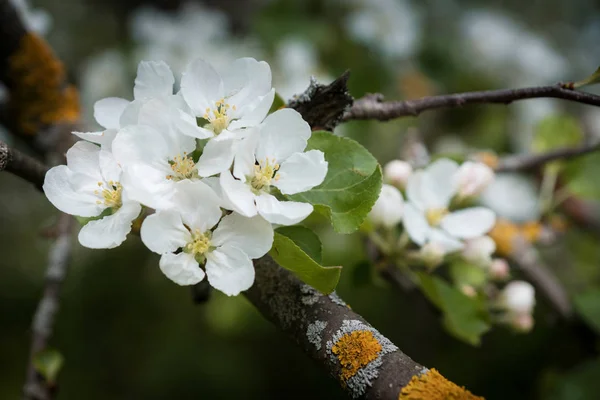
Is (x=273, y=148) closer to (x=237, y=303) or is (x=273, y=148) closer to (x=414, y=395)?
(x=414, y=395)

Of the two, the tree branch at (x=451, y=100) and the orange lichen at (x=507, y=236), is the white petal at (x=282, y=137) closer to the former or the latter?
the tree branch at (x=451, y=100)

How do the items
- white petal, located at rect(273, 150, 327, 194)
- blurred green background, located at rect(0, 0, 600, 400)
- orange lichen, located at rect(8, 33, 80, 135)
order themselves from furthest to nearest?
1. blurred green background, located at rect(0, 0, 600, 400)
2. orange lichen, located at rect(8, 33, 80, 135)
3. white petal, located at rect(273, 150, 327, 194)

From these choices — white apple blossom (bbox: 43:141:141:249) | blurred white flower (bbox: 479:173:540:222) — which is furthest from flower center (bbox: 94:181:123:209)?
blurred white flower (bbox: 479:173:540:222)

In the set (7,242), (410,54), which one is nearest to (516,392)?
(410,54)

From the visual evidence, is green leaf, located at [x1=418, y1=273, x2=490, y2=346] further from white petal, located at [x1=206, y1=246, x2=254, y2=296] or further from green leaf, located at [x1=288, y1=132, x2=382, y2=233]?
white petal, located at [x1=206, y1=246, x2=254, y2=296]

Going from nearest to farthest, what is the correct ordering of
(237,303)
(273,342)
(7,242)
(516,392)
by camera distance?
(237,303) < (516,392) < (273,342) < (7,242)

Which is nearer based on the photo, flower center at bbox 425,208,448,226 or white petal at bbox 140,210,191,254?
white petal at bbox 140,210,191,254

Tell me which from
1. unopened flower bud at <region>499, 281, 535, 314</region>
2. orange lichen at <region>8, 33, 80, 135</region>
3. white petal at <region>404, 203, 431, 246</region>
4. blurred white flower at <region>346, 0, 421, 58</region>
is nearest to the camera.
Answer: white petal at <region>404, 203, 431, 246</region>
